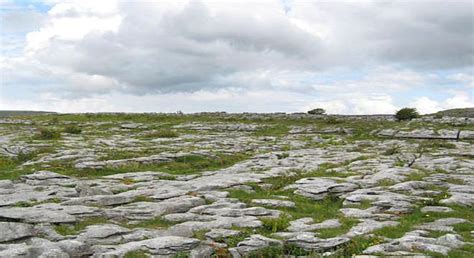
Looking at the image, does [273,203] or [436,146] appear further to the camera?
[436,146]

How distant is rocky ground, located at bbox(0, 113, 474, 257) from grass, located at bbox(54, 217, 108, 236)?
0.04 meters

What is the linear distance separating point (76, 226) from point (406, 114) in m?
82.1

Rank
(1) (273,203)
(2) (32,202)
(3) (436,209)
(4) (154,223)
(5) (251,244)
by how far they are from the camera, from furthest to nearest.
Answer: (1) (273,203) → (2) (32,202) → (3) (436,209) → (4) (154,223) → (5) (251,244)

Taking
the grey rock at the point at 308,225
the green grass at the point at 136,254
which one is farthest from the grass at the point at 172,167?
the green grass at the point at 136,254

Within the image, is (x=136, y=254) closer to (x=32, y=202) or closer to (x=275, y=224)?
(x=275, y=224)

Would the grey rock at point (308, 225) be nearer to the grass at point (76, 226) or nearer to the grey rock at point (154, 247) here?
the grey rock at point (154, 247)

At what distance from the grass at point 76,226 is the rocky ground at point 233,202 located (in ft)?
0.12

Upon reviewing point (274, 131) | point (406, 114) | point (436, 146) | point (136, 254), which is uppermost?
point (406, 114)

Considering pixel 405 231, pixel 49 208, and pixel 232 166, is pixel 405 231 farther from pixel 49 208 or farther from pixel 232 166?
pixel 232 166

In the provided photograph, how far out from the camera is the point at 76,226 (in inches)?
705

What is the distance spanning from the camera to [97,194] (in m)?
23.5

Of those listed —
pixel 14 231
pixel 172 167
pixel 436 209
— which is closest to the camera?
pixel 14 231

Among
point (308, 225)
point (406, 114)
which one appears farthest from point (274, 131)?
point (308, 225)

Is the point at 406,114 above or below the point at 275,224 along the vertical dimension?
above
